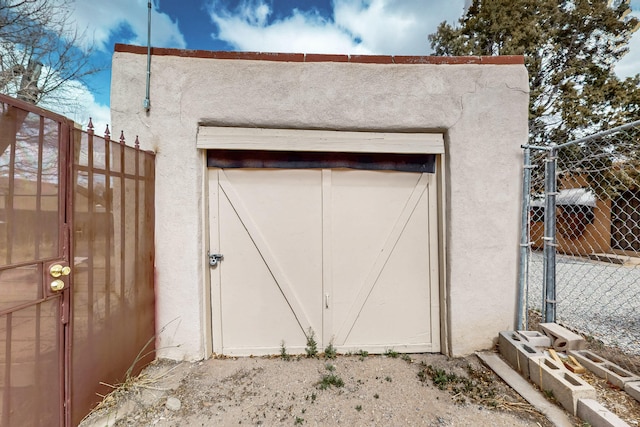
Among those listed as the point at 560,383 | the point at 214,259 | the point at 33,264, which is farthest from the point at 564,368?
the point at 33,264

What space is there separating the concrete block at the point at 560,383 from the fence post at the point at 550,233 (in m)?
0.66

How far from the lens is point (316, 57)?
2781mm

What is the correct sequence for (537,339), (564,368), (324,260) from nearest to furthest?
(564,368), (537,339), (324,260)

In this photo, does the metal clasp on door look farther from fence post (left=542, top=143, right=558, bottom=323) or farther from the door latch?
fence post (left=542, top=143, right=558, bottom=323)

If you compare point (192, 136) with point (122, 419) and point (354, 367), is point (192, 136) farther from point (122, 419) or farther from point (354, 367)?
point (354, 367)

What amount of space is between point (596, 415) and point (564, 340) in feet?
2.61

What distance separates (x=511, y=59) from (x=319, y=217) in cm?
261

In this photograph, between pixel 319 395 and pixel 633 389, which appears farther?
pixel 319 395

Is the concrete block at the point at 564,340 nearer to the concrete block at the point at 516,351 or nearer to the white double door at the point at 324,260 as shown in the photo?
the concrete block at the point at 516,351

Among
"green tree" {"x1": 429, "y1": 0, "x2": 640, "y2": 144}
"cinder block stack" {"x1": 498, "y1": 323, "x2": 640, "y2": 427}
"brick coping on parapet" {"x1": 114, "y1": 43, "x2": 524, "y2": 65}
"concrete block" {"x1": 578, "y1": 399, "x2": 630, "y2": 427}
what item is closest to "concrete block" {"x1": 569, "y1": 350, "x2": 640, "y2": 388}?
"cinder block stack" {"x1": 498, "y1": 323, "x2": 640, "y2": 427}

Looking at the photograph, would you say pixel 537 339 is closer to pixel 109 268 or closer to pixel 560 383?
pixel 560 383

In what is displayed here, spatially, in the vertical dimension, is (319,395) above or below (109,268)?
below

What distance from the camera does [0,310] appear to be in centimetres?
143

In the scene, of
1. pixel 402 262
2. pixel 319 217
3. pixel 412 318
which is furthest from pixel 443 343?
pixel 319 217
